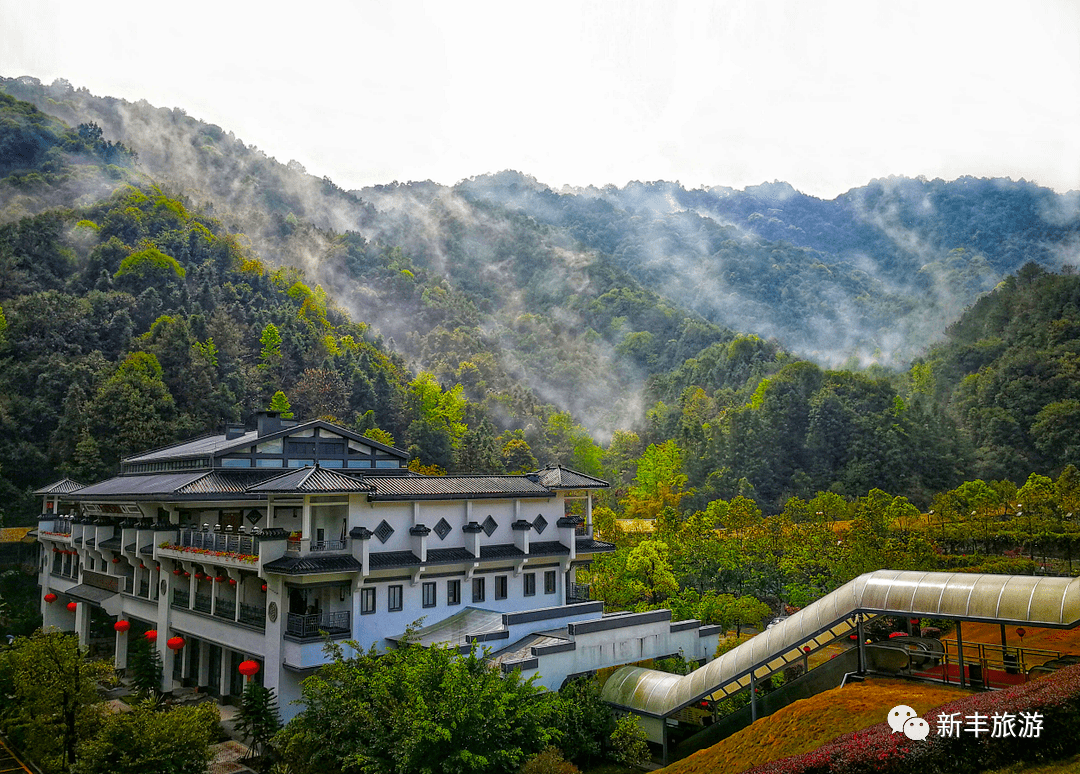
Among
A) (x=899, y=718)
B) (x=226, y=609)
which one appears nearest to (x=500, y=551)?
(x=226, y=609)

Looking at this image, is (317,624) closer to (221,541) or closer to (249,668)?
(249,668)

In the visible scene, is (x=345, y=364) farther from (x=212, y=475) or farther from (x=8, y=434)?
(x=212, y=475)

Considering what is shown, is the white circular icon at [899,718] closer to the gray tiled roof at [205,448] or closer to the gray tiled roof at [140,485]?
the gray tiled roof at [140,485]

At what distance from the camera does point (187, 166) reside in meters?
147

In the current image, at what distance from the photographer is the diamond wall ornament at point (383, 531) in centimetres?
2473

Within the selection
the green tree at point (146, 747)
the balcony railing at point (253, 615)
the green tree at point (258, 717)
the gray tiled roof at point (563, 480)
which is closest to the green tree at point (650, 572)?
the gray tiled roof at point (563, 480)

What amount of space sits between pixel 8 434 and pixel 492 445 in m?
39.9

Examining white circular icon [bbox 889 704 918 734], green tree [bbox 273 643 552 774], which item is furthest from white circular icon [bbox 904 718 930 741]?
green tree [bbox 273 643 552 774]

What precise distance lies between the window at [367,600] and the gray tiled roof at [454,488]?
3.06m

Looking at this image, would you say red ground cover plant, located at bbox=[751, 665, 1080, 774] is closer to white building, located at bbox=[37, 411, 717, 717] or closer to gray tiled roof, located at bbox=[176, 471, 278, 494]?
white building, located at bbox=[37, 411, 717, 717]

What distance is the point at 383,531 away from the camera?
2489 centimetres

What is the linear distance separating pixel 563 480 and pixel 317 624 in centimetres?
1097

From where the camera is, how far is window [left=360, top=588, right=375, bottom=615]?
948 inches

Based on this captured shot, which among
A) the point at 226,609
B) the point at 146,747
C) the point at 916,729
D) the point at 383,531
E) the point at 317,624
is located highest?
the point at 383,531
